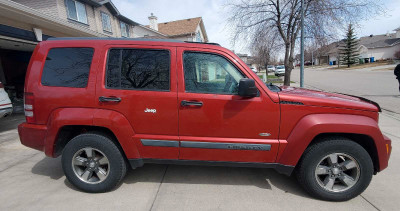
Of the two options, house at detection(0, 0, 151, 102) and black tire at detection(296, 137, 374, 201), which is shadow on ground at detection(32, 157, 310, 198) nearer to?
black tire at detection(296, 137, 374, 201)

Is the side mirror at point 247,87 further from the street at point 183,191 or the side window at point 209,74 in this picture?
the street at point 183,191

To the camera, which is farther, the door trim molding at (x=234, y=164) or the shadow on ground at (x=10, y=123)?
the shadow on ground at (x=10, y=123)

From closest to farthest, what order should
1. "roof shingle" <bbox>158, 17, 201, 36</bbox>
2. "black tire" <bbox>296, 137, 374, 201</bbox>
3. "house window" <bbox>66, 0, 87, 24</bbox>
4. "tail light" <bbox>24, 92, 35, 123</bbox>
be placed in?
"black tire" <bbox>296, 137, 374, 201</bbox>, "tail light" <bbox>24, 92, 35, 123</bbox>, "house window" <bbox>66, 0, 87, 24</bbox>, "roof shingle" <bbox>158, 17, 201, 36</bbox>

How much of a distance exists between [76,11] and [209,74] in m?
14.8

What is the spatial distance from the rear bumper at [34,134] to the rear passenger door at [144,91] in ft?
2.98

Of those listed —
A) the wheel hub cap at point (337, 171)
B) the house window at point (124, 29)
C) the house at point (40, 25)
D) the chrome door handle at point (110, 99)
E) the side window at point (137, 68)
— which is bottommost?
the wheel hub cap at point (337, 171)

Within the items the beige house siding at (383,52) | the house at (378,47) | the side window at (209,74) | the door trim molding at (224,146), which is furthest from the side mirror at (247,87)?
the beige house siding at (383,52)

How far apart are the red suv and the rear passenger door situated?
0.04 ft

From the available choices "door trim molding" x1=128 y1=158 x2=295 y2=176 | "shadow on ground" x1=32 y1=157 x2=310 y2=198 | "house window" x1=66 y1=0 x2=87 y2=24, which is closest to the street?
"shadow on ground" x1=32 y1=157 x2=310 y2=198

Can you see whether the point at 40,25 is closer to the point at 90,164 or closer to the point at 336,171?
the point at 90,164

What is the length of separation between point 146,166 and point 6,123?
627cm

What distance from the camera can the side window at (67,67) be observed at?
8.34 feet

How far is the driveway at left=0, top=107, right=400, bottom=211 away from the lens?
2.40 m

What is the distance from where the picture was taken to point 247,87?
220 centimetres
